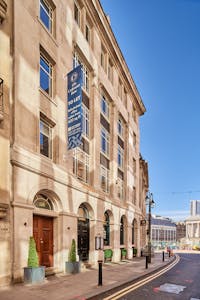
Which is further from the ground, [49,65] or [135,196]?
[49,65]

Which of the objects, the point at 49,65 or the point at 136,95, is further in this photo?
the point at 136,95

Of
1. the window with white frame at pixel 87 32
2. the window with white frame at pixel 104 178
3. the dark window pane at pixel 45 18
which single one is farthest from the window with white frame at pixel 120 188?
the dark window pane at pixel 45 18

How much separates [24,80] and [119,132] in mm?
19249

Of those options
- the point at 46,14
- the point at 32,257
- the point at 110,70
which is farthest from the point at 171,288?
the point at 110,70

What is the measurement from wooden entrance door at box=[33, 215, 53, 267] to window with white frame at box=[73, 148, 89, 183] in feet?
15.5

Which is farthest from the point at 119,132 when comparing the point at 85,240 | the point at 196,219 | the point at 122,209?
the point at 196,219

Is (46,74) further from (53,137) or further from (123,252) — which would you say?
(123,252)

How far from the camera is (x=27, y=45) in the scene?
14242mm

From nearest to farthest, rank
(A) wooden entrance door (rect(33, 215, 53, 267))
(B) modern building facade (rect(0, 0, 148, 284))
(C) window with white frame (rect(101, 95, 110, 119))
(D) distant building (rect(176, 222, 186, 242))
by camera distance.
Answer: (B) modern building facade (rect(0, 0, 148, 284))
(A) wooden entrance door (rect(33, 215, 53, 267))
(C) window with white frame (rect(101, 95, 110, 119))
(D) distant building (rect(176, 222, 186, 242))

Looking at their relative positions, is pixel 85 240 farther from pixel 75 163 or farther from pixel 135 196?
pixel 135 196

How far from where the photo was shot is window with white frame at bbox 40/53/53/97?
643 inches

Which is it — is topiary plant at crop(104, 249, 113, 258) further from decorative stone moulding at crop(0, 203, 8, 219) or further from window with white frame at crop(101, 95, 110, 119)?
decorative stone moulding at crop(0, 203, 8, 219)

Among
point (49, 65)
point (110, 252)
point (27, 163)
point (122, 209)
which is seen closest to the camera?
point (27, 163)

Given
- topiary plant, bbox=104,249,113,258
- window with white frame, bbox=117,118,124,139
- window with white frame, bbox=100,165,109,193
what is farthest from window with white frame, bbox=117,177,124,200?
topiary plant, bbox=104,249,113,258
